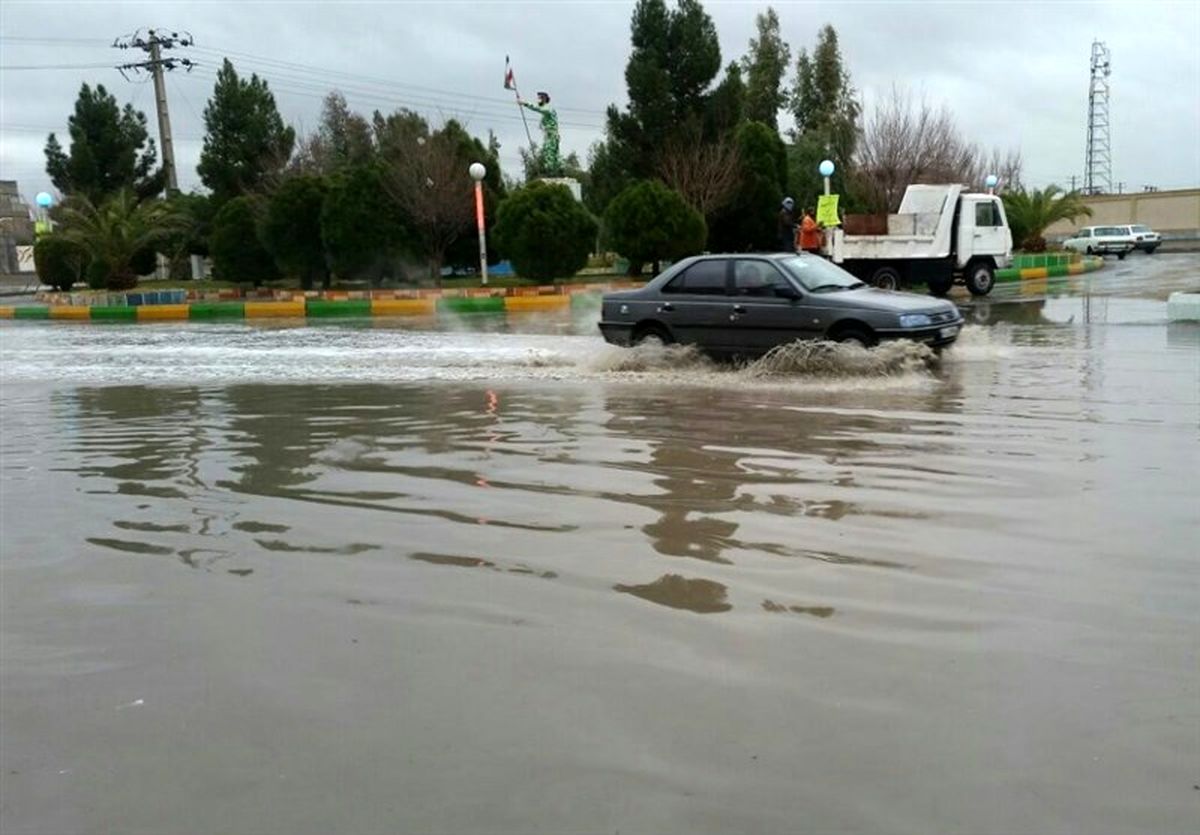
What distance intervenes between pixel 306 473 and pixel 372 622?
9.79ft

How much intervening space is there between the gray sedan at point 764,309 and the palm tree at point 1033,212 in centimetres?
2883

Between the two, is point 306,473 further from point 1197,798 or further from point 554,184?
point 554,184

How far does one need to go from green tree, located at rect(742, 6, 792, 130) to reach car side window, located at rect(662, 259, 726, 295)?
37440 mm

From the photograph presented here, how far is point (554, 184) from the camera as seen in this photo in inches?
1050

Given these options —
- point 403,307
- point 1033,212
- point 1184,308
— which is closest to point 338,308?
point 403,307

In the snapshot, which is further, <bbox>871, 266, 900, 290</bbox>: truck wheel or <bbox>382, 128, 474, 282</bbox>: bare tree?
<bbox>382, 128, 474, 282</bbox>: bare tree

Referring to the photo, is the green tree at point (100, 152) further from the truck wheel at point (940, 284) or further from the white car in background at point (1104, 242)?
the white car in background at point (1104, 242)

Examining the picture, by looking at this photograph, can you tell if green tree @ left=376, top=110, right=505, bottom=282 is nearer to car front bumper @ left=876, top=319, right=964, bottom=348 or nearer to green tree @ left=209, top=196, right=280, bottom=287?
green tree @ left=209, top=196, right=280, bottom=287

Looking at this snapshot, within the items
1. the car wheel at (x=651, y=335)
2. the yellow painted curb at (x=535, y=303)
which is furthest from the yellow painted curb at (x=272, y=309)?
the car wheel at (x=651, y=335)

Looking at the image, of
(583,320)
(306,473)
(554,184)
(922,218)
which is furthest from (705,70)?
(306,473)

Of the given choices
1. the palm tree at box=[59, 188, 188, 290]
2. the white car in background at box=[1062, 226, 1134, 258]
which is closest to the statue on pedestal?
the palm tree at box=[59, 188, 188, 290]

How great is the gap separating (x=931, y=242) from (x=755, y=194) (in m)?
9.40

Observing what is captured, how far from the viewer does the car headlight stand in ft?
33.9

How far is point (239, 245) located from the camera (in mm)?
29703
